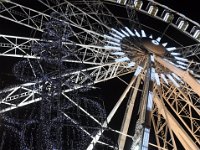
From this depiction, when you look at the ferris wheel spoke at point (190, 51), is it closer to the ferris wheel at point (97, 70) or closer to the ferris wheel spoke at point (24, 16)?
the ferris wheel at point (97, 70)

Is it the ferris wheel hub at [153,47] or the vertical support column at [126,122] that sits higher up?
the ferris wheel hub at [153,47]

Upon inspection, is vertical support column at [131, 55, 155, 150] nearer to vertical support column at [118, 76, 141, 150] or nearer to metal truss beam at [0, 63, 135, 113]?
vertical support column at [118, 76, 141, 150]

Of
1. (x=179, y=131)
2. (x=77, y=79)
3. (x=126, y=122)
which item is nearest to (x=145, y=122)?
(x=126, y=122)

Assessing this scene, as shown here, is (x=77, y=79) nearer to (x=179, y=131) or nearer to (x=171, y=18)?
(x=179, y=131)

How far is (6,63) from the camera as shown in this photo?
1059 inches

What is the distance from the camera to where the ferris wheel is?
16.7 m

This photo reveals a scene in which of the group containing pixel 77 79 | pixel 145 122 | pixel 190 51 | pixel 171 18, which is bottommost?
pixel 77 79

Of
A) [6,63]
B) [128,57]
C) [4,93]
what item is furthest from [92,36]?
[6,63]

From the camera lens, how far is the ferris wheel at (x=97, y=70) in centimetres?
1669

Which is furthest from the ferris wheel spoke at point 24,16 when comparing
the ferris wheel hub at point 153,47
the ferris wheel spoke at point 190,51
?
the ferris wheel spoke at point 190,51

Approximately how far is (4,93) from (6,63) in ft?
27.5

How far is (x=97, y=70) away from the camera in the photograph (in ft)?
72.8

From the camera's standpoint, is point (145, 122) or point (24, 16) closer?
point (145, 122)

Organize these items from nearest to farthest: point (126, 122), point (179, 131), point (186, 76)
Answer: point (126, 122) < point (179, 131) < point (186, 76)
